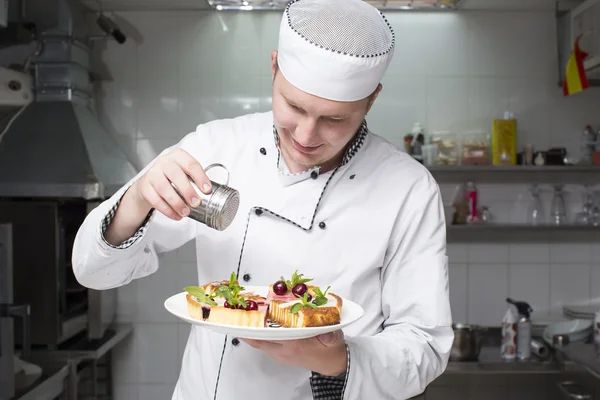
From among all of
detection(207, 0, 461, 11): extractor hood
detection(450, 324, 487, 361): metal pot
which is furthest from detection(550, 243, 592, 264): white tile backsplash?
detection(207, 0, 461, 11): extractor hood

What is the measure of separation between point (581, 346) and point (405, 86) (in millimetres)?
1434

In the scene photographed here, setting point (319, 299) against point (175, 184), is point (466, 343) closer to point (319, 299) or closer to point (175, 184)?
point (319, 299)

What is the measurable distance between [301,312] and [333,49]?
0.52 meters

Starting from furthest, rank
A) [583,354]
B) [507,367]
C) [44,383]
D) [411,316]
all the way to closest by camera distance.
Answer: [507,367], [583,354], [44,383], [411,316]

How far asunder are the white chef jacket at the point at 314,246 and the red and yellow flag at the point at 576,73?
5.83 feet

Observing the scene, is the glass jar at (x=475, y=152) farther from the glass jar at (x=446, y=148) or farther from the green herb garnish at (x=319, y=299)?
the green herb garnish at (x=319, y=299)

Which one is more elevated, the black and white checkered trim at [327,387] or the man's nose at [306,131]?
the man's nose at [306,131]

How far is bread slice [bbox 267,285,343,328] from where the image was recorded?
1128 mm

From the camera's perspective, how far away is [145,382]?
3389 millimetres

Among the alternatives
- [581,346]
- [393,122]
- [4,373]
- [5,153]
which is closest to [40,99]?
[5,153]

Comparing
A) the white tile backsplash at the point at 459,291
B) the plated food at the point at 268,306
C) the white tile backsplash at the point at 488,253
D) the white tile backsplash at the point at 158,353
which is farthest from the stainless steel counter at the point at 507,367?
the plated food at the point at 268,306

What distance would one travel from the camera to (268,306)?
1.21 m

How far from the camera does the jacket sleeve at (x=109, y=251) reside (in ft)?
4.20

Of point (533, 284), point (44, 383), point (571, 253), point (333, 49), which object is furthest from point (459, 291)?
point (333, 49)
